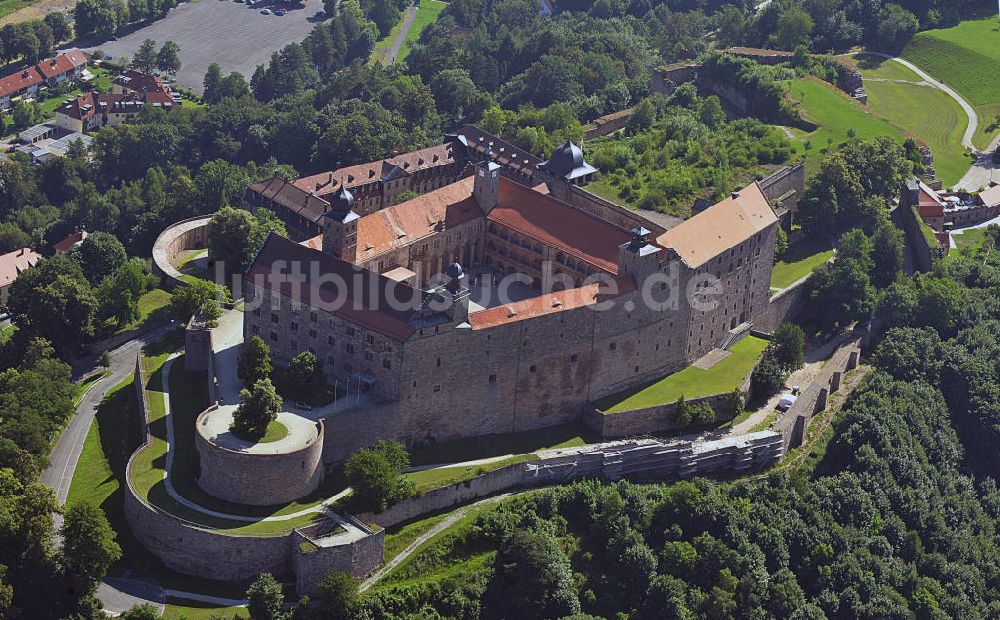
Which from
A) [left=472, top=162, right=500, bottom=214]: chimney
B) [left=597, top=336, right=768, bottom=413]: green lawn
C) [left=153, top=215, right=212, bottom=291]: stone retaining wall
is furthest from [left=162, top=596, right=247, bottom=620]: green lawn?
[left=472, top=162, right=500, bottom=214]: chimney

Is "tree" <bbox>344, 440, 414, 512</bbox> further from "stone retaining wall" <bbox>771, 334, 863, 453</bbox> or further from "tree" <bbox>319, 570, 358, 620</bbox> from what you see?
"stone retaining wall" <bbox>771, 334, 863, 453</bbox>

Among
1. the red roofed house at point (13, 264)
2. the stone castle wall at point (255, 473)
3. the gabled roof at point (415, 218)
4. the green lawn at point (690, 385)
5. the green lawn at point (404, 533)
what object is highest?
the gabled roof at point (415, 218)

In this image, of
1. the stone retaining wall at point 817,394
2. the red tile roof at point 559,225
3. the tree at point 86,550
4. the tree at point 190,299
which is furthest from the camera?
the tree at point 190,299

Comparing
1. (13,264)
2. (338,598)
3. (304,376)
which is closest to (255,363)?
(304,376)

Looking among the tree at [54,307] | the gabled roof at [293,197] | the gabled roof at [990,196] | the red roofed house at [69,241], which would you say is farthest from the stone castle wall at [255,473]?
the gabled roof at [990,196]

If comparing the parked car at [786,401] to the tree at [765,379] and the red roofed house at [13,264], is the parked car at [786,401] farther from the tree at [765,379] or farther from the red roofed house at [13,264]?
the red roofed house at [13,264]

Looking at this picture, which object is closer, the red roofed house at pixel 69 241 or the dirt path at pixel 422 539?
the dirt path at pixel 422 539

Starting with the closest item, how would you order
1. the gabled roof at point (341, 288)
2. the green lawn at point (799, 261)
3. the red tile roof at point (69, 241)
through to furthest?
the gabled roof at point (341, 288)
the green lawn at point (799, 261)
the red tile roof at point (69, 241)

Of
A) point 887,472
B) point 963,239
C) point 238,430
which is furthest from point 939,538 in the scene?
point 238,430
